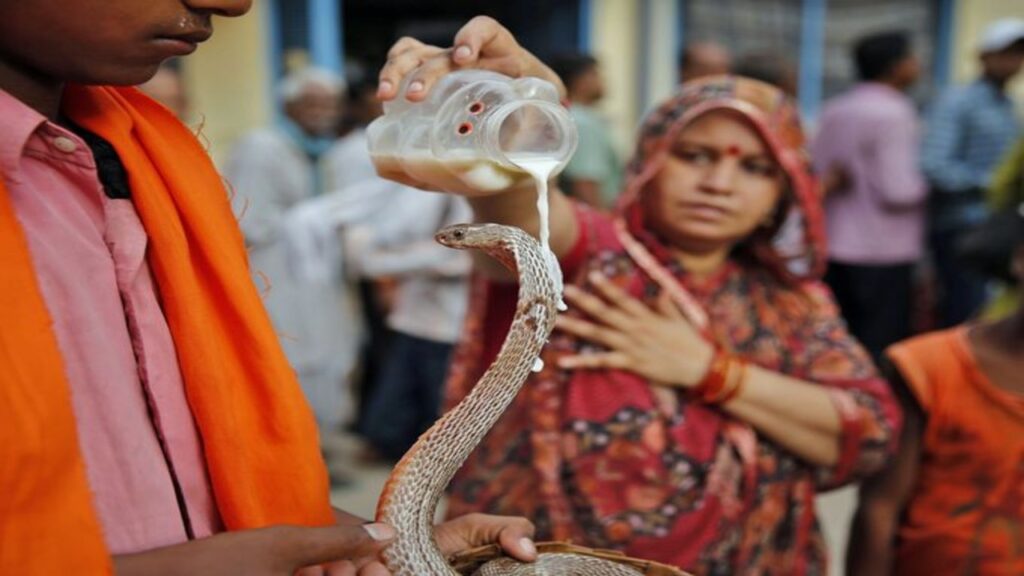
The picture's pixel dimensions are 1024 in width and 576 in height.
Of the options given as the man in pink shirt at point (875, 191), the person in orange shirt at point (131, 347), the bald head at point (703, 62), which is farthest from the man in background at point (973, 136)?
Answer: the person in orange shirt at point (131, 347)

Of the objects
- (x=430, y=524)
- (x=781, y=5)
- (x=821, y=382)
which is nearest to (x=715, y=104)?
(x=821, y=382)

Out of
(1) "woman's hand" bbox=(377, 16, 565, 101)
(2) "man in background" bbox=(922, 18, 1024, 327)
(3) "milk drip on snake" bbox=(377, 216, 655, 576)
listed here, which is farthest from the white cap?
(3) "milk drip on snake" bbox=(377, 216, 655, 576)

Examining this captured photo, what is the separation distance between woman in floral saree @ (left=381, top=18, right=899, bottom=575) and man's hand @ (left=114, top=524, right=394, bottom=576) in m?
0.71

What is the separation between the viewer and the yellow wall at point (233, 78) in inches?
253

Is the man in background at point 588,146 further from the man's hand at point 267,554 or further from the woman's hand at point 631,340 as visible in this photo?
the man's hand at point 267,554

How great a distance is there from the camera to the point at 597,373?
5.82 feet

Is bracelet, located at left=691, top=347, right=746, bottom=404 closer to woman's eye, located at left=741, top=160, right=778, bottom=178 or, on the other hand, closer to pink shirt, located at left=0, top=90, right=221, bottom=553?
woman's eye, located at left=741, top=160, right=778, bottom=178

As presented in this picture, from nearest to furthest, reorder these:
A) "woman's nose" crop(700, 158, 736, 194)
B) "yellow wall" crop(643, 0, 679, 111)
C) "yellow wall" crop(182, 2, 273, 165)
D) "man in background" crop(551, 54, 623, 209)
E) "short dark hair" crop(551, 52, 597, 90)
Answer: "woman's nose" crop(700, 158, 736, 194), "man in background" crop(551, 54, 623, 209), "short dark hair" crop(551, 52, 597, 90), "yellow wall" crop(182, 2, 273, 165), "yellow wall" crop(643, 0, 679, 111)

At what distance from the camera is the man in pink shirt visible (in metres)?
4.92

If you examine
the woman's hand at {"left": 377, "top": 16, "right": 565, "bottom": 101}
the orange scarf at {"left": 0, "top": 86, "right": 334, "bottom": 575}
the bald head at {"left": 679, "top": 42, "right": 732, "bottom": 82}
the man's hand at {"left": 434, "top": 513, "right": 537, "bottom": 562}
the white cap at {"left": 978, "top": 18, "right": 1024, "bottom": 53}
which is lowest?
the man's hand at {"left": 434, "top": 513, "right": 537, "bottom": 562}

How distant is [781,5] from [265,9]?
5.30 m

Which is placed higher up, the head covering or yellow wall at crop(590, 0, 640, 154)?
yellow wall at crop(590, 0, 640, 154)

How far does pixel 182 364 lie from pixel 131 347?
A: 0.19 ft

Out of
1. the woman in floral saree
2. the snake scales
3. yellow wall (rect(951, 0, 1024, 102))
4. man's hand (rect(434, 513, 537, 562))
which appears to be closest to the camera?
the snake scales
